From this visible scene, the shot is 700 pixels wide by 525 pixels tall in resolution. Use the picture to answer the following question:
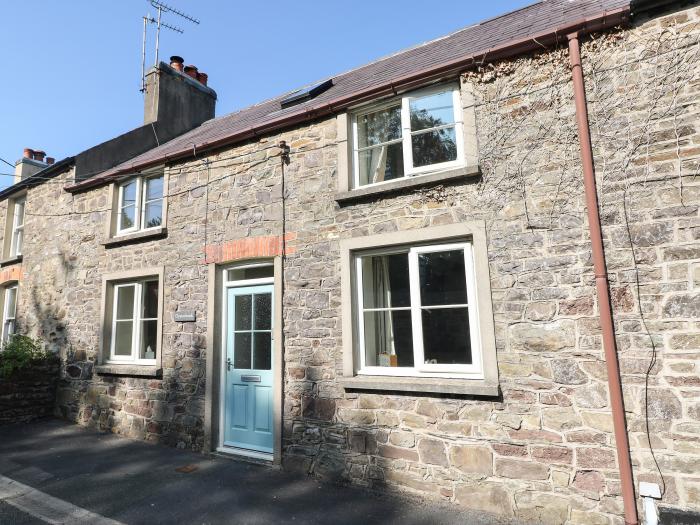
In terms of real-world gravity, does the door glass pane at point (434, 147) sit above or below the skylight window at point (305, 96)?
below

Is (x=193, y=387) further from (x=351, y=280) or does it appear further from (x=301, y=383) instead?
(x=351, y=280)

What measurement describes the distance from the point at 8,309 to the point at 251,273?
8269 mm

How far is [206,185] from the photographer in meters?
7.11

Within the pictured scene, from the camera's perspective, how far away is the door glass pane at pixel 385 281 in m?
5.36

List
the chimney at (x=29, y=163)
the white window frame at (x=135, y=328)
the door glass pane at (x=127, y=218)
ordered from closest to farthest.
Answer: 1. the white window frame at (x=135, y=328)
2. the door glass pane at (x=127, y=218)
3. the chimney at (x=29, y=163)

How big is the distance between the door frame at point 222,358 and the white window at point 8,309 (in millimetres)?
7311

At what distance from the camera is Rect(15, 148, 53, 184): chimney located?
12531mm

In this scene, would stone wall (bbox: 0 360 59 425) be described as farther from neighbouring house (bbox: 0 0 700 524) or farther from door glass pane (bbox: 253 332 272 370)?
door glass pane (bbox: 253 332 272 370)

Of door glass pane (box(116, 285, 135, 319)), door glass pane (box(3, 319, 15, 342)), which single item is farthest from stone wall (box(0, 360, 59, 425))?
door glass pane (box(3, 319, 15, 342))

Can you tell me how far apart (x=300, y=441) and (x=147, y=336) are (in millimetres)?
3804

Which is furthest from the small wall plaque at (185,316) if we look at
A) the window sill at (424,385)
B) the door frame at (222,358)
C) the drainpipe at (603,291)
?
the drainpipe at (603,291)

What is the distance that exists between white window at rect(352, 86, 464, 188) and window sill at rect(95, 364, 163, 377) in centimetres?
449

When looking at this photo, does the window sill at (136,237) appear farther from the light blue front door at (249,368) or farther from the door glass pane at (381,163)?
the door glass pane at (381,163)

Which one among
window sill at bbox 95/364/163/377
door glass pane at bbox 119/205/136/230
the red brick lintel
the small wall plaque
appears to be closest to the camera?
the red brick lintel
